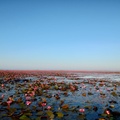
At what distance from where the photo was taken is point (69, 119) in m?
8.07

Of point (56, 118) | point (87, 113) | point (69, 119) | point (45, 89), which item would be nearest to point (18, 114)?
point (56, 118)

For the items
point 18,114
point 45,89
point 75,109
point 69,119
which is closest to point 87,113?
point 75,109

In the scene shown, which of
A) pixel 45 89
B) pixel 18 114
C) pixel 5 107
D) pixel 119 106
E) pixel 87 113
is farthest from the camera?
pixel 45 89

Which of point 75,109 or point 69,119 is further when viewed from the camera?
point 75,109

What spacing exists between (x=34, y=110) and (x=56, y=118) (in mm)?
1700

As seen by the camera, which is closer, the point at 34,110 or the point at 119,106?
the point at 34,110

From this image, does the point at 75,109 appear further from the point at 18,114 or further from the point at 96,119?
the point at 18,114

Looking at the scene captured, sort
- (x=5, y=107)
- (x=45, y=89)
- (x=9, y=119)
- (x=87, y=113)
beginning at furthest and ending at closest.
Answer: (x=45, y=89) → (x=5, y=107) → (x=87, y=113) → (x=9, y=119)

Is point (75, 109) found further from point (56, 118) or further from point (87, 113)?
point (56, 118)

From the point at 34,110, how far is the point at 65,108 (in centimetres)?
164

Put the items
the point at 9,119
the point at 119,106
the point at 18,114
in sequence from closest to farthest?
1. the point at 9,119
2. the point at 18,114
3. the point at 119,106

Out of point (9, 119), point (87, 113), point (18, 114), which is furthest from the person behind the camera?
point (87, 113)

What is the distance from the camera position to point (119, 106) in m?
11.0

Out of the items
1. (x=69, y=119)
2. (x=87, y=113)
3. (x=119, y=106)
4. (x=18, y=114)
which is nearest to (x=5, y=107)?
(x=18, y=114)
